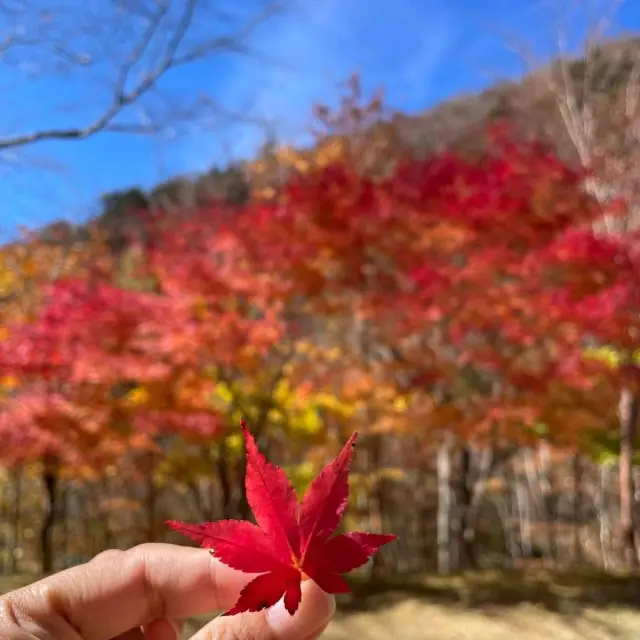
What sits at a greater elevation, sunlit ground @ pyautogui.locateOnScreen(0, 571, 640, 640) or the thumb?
the thumb

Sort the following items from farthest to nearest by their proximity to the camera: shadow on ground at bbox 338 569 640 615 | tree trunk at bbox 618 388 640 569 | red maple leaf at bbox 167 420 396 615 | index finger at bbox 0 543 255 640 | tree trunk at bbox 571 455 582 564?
tree trunk at bbox 571 455 582 564
tree trunk at bbox 618 388 640 569
shadow on ground at bbox 338 569 640 615
index finger at bbox 0 543 255 640
red maple leaf at bbox 167 420 396 615

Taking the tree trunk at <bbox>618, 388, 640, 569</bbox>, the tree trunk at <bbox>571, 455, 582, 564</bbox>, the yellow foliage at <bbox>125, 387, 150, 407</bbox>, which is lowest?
the tree trunk at <bbox>571, 455, 582, 564</bbox>

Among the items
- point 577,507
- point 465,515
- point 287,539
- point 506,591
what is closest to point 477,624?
point 506,591

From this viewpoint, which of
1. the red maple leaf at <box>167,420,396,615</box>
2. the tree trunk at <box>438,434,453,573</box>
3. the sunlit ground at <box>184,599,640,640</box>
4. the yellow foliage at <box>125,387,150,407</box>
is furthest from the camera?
the tree trunk at <box>438,434,453,573</box>

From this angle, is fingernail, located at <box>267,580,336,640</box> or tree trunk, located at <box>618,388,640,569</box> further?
tree trunk, located at <box>618,388,640,569</box>

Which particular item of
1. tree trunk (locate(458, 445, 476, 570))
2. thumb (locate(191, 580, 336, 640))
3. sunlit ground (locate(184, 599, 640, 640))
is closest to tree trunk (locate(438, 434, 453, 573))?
tree trunk (locate(458, 445, 476, 570))

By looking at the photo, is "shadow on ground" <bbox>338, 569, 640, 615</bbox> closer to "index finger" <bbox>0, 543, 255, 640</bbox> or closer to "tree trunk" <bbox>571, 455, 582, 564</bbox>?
"index finger" <bbox>0, 543, 255, 640</bbox>

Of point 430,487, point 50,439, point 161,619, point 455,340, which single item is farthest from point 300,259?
point 430,487
